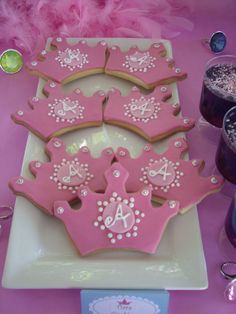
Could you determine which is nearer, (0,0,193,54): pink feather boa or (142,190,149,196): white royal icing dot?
(142,190,149,196): white royal icing dot

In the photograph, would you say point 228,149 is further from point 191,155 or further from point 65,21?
point 65,21

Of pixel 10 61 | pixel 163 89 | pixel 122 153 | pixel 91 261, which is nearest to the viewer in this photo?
pixel 91 261

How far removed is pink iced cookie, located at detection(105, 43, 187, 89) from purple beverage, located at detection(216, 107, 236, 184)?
23 cm

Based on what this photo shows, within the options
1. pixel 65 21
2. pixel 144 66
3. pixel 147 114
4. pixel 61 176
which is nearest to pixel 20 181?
pixel 61 176

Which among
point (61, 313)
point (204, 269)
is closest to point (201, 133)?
point (204, 269)

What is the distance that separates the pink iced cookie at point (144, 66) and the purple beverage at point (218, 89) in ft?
0.35

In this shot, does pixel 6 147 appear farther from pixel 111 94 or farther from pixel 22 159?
pixel 111 94

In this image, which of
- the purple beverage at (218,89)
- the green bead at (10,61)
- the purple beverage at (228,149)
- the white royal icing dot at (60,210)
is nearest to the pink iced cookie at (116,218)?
the white royal icing dot at (60,210)

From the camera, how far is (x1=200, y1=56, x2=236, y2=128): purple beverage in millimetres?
771

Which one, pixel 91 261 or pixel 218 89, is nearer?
pixel 91 261

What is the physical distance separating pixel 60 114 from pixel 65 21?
0.32 meters

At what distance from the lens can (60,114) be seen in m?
0.85

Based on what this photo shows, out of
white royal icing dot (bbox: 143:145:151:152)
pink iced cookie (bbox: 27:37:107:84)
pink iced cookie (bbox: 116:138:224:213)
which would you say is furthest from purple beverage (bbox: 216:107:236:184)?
pink iced cookie (bbox: 27:37:107:84)

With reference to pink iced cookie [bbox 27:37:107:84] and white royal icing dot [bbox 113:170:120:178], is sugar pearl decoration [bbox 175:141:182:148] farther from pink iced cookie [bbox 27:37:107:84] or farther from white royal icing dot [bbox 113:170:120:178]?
pink iced cookie [bbox 27:37:107:84]
